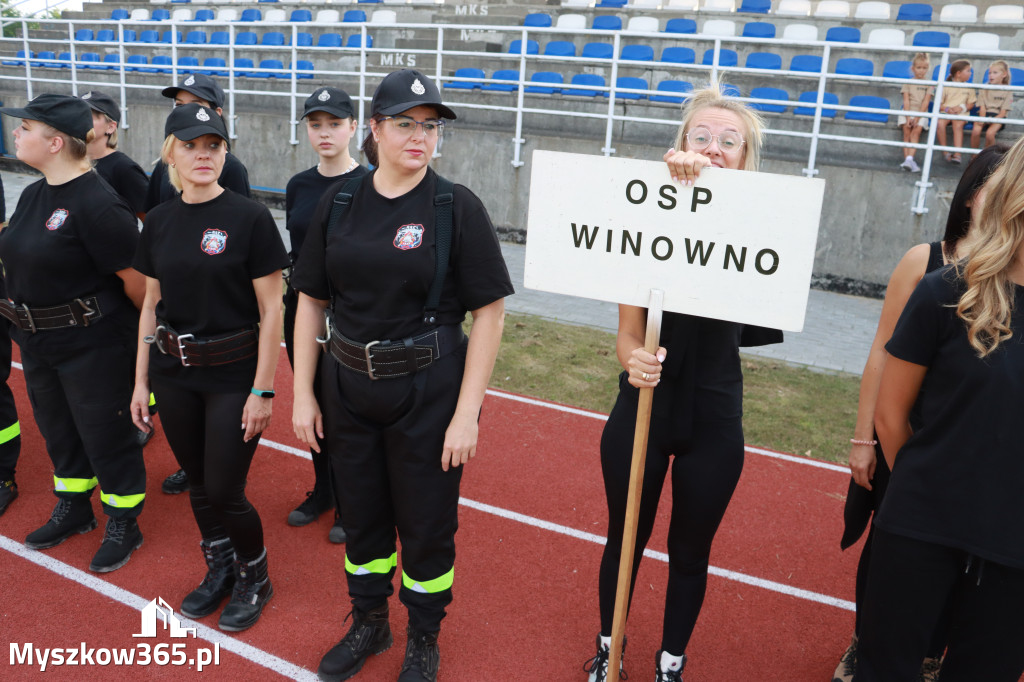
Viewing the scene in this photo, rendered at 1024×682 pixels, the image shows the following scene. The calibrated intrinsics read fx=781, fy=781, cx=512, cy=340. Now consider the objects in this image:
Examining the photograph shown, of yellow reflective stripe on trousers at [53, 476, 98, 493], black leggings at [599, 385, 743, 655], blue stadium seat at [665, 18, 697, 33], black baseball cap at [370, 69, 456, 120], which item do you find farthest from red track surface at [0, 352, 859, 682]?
blue stadium seat at [665, 18, 697, 33]

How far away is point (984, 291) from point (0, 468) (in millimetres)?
4786

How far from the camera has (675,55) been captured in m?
13.1

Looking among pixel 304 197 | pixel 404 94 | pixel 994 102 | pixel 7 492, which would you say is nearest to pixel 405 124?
pixel 404 94

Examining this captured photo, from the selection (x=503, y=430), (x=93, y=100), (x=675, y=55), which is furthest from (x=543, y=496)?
(x=675, y=55)

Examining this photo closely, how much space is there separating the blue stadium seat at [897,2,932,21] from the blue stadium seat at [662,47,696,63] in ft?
15.8

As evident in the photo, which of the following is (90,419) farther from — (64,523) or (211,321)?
(211,321)

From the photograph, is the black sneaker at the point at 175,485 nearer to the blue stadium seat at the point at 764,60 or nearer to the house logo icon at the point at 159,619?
the house logo icon at the point at 159,619

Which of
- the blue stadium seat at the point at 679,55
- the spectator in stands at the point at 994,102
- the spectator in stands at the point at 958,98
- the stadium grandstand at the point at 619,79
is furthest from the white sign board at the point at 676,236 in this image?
the blue stadium seat at the point at 679,55

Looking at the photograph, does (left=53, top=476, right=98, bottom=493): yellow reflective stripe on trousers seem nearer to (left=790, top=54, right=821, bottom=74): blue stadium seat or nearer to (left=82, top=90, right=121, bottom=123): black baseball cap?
(left=82, top=90, right=121, bottom=123): black baseball cap

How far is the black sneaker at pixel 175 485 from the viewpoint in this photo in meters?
4.57

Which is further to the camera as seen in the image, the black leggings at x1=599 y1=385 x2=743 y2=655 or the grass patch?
the grass patch

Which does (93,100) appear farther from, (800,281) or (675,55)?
(675,55)

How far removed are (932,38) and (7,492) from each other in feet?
47.8

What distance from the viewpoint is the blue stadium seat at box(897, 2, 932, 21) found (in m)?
14.6
